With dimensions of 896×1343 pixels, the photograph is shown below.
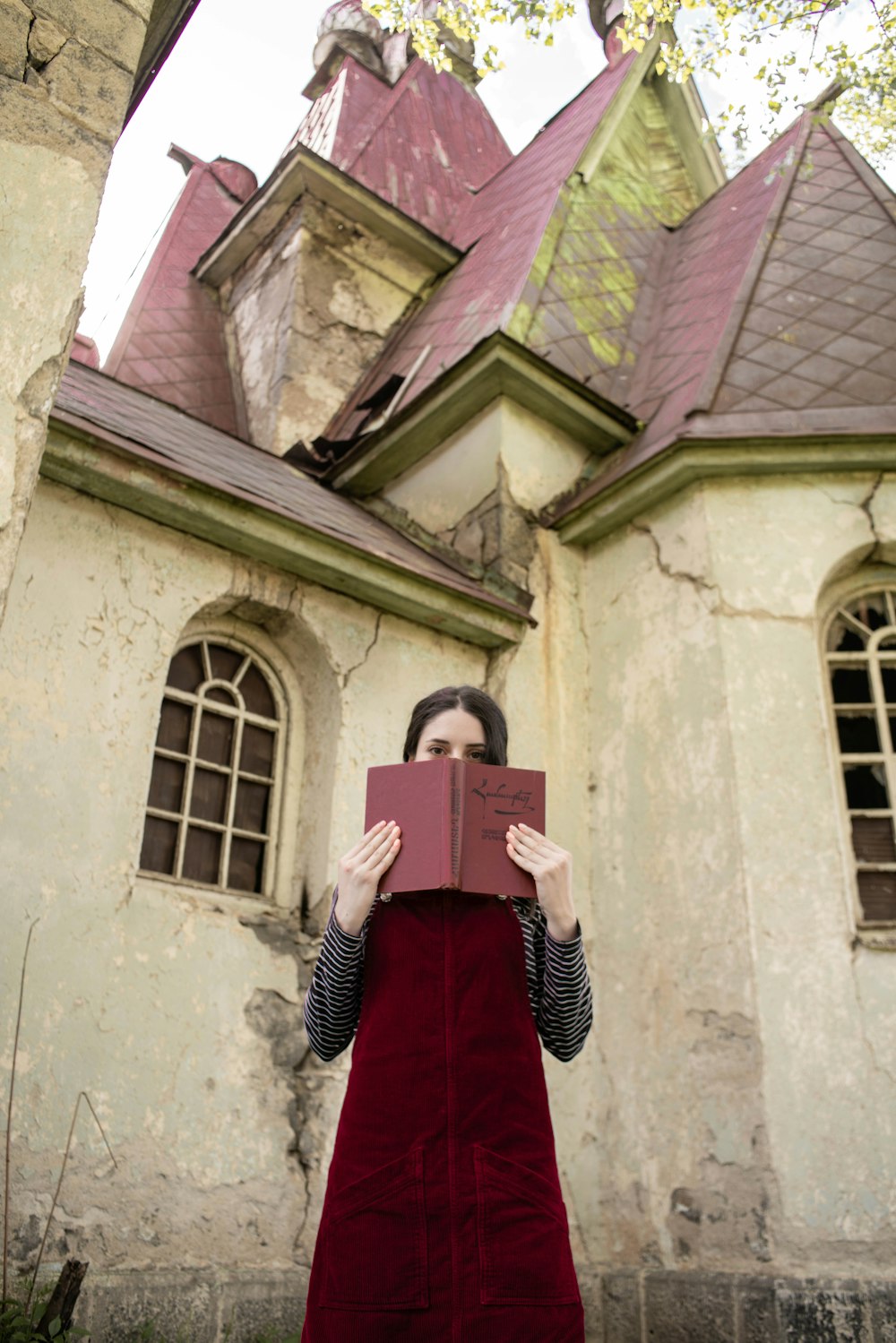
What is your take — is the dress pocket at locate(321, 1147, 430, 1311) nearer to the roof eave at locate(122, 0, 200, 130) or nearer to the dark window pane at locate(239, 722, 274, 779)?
the roof eave at locate(122, 0, 200, 130)

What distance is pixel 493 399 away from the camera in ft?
25.1

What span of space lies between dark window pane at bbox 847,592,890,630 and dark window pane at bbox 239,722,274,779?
11.1ft

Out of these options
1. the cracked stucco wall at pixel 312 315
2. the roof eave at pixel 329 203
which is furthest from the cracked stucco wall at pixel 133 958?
the roof eave at pixel 329 203

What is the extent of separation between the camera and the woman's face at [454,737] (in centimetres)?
254

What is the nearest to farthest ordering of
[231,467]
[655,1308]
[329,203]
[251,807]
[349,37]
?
[655,1308], [251,807], [231,467], [329,203], [349,37]

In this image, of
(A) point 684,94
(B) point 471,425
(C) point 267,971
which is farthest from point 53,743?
(A) point 684,94

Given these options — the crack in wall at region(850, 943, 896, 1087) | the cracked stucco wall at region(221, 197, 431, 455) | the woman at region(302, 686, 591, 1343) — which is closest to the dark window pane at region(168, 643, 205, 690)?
the crack in wall at region(850, 943, 896, 1087)

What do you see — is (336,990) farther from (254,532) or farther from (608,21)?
(608,21)

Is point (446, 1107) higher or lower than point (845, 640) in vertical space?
→ lower

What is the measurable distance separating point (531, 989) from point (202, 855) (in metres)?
3.62

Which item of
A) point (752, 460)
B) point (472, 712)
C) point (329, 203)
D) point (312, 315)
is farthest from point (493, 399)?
point (472, 712)

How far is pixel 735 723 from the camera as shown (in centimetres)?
589

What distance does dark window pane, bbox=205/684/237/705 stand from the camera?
606 cm

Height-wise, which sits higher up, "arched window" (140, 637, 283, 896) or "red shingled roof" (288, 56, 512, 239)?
"red shingled roof" (288, 56, 512, 239)
